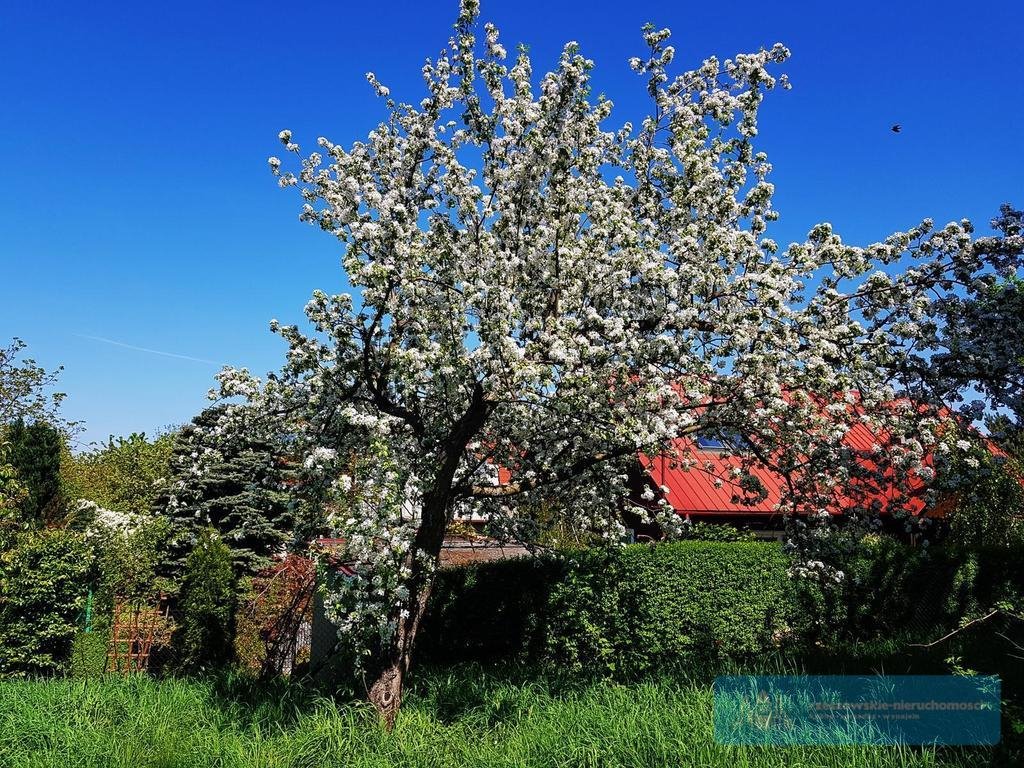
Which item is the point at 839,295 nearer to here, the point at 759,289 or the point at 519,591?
the point at 759,289

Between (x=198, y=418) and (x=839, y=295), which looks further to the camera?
(x=198, y=418)

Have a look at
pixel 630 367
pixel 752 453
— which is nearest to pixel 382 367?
pixel 630 367

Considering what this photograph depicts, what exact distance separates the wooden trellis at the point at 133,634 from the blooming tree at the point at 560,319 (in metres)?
5.03

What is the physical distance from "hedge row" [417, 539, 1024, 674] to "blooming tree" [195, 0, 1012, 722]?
3.03 meters

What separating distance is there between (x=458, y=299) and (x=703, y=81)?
4.00 m

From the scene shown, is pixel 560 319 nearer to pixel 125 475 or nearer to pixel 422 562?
pixel 422 562

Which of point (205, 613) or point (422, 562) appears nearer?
point (422, 562)

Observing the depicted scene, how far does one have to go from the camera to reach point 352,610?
7.47 metres

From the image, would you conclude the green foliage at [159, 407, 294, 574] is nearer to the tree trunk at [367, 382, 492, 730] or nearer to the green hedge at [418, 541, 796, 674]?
the green hedge at [418, 541, 796, 674]

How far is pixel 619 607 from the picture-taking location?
37.9ft

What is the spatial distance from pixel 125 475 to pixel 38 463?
7.31ft

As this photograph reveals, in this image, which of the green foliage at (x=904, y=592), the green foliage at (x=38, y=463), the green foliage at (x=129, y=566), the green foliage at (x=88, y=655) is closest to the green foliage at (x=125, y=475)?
the green foliage at (x=38, y=463)

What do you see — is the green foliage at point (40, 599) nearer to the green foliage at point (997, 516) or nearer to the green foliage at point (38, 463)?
the green foliage at point (38, 463)

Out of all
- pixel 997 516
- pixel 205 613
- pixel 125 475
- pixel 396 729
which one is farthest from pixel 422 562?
pixel 125 475
